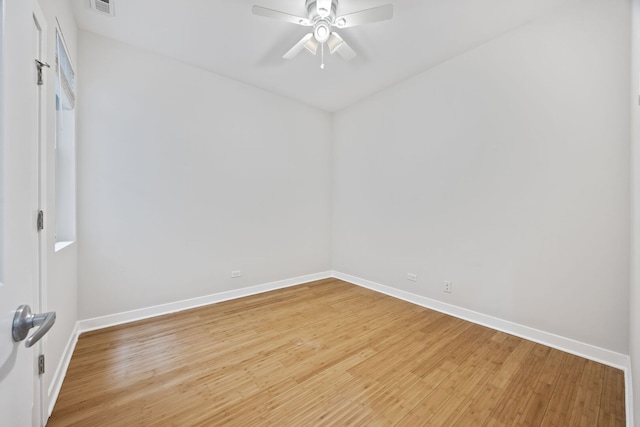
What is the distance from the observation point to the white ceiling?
2.23m

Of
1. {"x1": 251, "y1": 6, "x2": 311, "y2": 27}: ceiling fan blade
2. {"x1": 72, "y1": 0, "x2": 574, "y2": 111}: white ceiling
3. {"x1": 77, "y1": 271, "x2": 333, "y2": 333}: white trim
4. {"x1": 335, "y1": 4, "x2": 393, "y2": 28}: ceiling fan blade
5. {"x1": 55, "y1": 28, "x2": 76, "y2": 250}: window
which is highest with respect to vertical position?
{"x1": 72, "y1": 0, "x2": 574, "y2": 111}: white ceiling

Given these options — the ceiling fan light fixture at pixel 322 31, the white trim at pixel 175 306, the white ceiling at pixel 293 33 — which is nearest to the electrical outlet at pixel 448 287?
the white trim at pixel 175 306

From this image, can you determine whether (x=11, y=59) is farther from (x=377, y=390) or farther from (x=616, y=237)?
(x=616, y=237)

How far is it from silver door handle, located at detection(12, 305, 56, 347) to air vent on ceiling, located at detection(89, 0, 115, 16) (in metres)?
2.70

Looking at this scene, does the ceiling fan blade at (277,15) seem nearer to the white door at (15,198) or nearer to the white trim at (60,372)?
the white door at (15,198)

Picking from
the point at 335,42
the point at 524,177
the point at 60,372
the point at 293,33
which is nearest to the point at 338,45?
the point at 335,42

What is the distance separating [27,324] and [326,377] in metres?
1.78

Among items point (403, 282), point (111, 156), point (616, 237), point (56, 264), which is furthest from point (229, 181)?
point (616, 237)

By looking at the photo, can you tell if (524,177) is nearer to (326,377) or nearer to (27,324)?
(326,377)

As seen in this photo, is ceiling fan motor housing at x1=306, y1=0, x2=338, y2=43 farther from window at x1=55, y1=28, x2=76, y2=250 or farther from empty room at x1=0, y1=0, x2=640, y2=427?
window at x1=55, y1=28, x2=76, y2=250

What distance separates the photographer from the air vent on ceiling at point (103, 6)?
7.04 ft

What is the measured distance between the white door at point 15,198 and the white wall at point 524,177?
10.6 feet

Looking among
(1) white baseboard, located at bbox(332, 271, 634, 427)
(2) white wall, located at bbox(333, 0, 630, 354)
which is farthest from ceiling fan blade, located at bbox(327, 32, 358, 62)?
(1) white baseboard, located at bbox(332, 271, 634, 427)

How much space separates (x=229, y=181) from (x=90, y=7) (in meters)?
1.93
